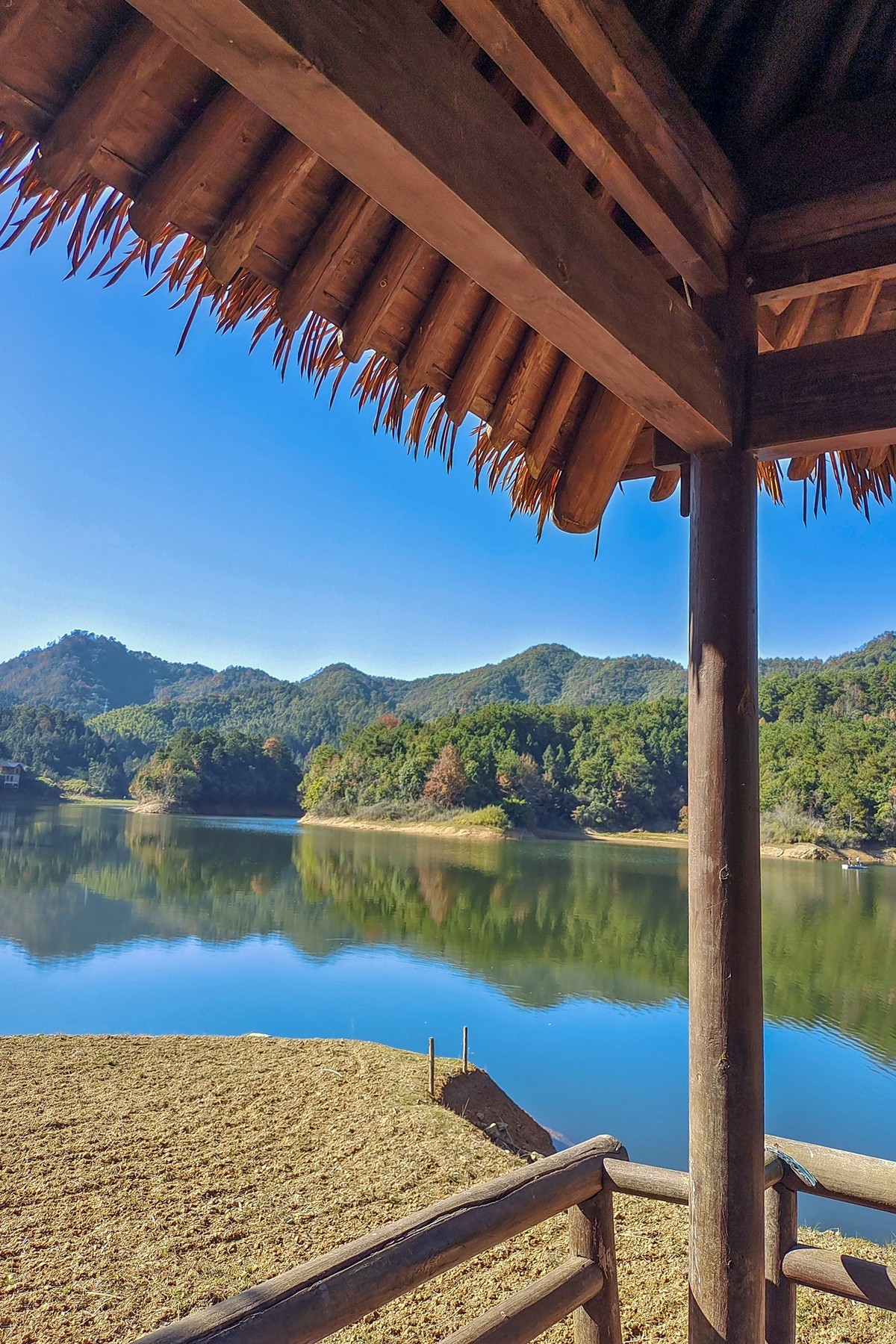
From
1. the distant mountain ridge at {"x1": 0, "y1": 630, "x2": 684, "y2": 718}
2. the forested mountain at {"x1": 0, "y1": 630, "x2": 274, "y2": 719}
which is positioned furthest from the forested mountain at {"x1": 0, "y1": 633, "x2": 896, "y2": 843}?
the forested mountain at {"x1": 0, "y1": 630, "x2": 274, "y2": 719}

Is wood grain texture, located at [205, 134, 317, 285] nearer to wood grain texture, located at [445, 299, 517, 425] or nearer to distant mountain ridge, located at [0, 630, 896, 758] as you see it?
wood grain texture, located at [445, 299, 517, 425]

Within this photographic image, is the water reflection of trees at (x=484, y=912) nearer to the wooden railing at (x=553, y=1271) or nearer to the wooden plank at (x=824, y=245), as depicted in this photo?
the wooden railing at (x=553, y=1271)

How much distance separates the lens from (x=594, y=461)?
199 cm

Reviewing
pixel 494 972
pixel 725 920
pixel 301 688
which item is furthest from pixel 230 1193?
pixel 301 688

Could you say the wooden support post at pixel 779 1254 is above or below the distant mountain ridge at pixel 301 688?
below

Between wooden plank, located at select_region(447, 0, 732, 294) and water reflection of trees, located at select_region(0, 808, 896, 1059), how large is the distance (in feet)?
32.2

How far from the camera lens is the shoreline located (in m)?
29.5

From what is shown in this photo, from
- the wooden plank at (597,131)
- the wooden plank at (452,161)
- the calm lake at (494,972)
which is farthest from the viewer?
the calm lake at (494,972)

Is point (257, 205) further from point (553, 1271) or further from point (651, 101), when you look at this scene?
point (553, 1271)

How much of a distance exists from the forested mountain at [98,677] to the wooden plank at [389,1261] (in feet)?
382

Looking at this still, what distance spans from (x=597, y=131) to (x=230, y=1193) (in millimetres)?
4325

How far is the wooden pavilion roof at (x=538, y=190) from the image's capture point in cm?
97

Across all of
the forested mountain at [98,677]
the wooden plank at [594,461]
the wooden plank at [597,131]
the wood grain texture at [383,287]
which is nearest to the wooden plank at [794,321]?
the wooden plank at [594,461]

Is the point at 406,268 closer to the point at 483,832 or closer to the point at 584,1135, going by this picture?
the point at 584,1135
